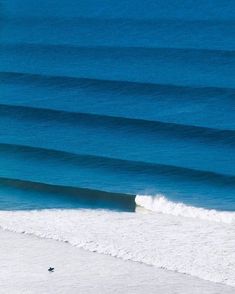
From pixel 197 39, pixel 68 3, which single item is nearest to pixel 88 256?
pixel 197 39

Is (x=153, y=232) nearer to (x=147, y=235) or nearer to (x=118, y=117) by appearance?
(x=147, y=235)

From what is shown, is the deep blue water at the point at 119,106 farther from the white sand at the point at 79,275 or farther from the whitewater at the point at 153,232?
the white sand at the point at 79,275

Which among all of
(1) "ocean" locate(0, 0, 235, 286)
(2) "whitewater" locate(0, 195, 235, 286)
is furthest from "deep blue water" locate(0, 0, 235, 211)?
(2) "whitewater" locate(0, 195, 235, 286)

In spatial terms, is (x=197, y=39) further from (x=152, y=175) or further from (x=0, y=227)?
(x=0, y=227)

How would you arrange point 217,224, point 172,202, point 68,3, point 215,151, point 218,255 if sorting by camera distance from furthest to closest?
1. point 68,3
2. point 215,151
3. point 172,202
4. point 217,224
5. point 218,255

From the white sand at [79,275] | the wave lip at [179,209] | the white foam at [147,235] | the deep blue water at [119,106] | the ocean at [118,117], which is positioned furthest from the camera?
the deep blue water at [119,106]

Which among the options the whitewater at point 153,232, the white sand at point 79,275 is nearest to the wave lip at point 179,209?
the whitewater at point 153,232

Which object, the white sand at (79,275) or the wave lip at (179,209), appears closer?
the white sand at (79,275)

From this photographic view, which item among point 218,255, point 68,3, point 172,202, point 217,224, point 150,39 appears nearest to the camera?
point 218,255
